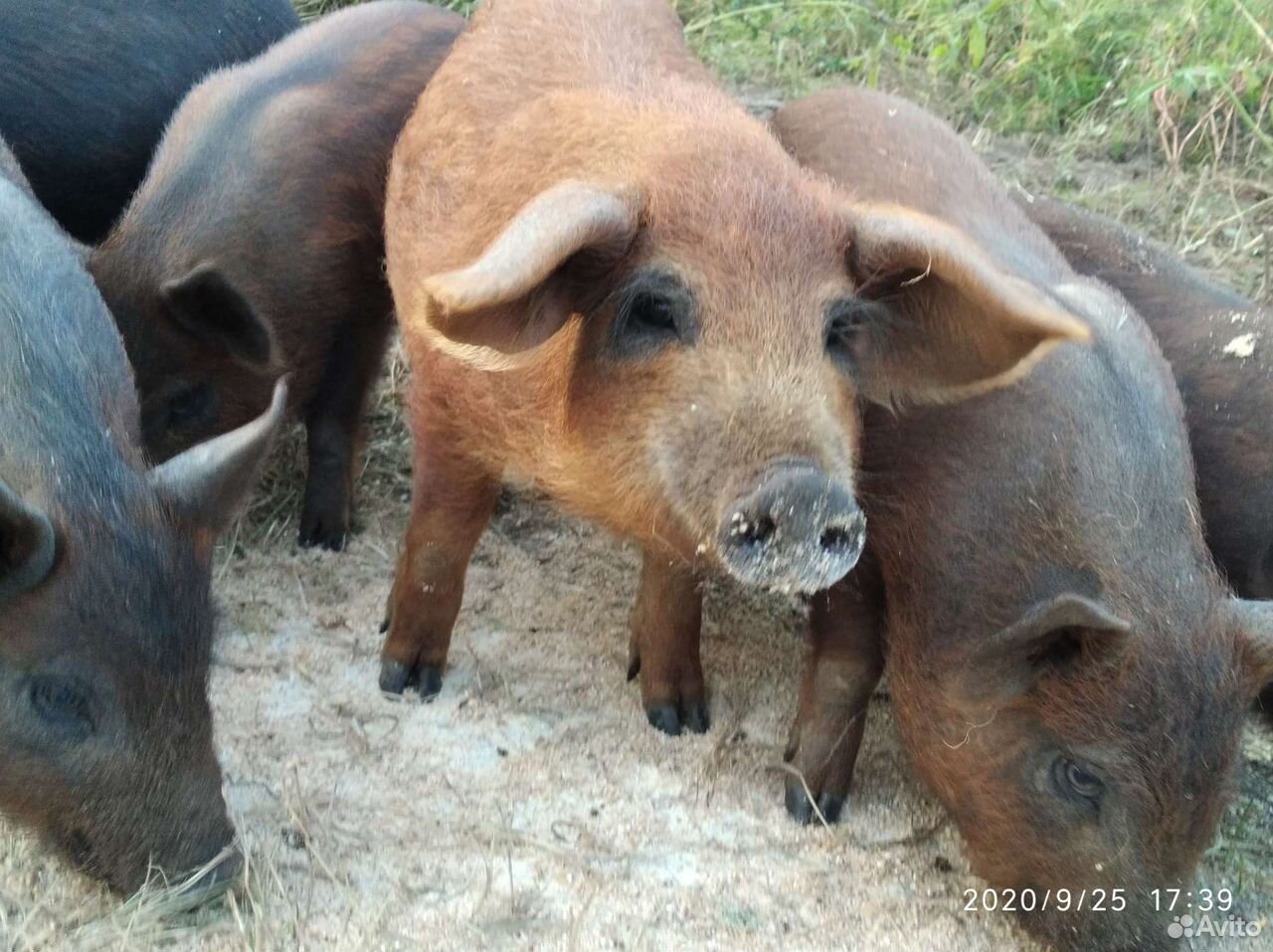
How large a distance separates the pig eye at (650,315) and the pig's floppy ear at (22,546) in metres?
1.15

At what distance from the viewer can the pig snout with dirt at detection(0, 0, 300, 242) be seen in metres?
5.14

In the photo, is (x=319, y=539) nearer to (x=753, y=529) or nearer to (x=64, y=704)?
(x=64, y=704)

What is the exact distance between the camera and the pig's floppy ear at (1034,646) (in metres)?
3.12

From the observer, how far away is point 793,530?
270 cm

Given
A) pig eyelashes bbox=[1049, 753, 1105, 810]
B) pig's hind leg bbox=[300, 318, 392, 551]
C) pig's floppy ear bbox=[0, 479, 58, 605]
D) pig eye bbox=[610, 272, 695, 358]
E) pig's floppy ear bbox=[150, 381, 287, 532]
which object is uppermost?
pig eye bbox=[610, 272, 695, 358]

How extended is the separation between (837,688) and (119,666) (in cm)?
178

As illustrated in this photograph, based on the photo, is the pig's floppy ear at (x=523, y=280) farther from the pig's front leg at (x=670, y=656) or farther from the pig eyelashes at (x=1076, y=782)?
the pig eyelashes at (x=1076, y=782)

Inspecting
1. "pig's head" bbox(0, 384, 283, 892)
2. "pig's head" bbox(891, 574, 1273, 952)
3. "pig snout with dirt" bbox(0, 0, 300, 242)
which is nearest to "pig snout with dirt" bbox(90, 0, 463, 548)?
"pig snout with dirt" bbox(0, 0, 300, 242)

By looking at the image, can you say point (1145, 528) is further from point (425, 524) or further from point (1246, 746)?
point (425, 524)

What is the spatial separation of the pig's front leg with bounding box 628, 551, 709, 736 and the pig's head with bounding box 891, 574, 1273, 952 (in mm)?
893

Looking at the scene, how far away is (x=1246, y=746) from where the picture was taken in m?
4.29

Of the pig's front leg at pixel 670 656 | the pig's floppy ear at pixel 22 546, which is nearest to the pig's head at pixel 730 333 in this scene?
the pig's front leg at pixel 670 656

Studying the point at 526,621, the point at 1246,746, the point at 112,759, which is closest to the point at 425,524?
the point at 526,621

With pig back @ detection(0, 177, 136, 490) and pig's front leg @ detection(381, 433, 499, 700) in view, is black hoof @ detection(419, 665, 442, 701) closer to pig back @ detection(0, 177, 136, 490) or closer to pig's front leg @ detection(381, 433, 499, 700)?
pig's front leg @ detection(381, 433, 499, 700)
